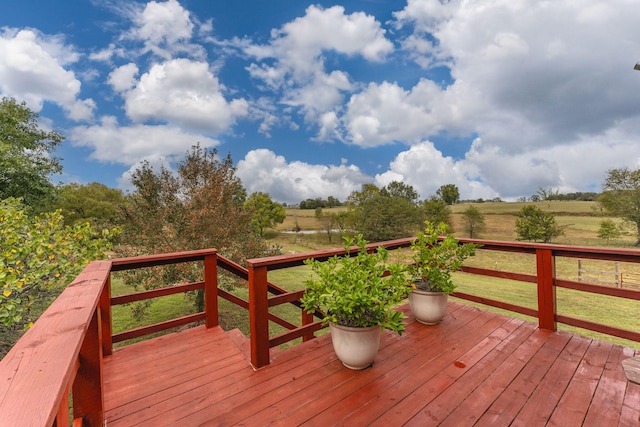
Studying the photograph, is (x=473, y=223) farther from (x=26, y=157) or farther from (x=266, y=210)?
(x=26, y=157)

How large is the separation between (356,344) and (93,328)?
1.76m

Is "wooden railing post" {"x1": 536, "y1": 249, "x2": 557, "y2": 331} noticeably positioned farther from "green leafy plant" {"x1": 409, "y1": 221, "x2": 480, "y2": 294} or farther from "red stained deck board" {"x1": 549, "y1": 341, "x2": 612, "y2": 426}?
"green leafy plant" {"x1": 409, "y1": 221, "x2": 480, "y2": 294}

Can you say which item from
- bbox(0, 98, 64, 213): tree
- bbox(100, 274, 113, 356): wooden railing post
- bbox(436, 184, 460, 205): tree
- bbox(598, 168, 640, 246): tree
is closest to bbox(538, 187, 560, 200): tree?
bbox(436, 184, 460, 205): tree

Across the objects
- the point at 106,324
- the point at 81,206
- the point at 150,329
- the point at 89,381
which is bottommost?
the point at 150,329

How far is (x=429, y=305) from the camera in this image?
3119mm

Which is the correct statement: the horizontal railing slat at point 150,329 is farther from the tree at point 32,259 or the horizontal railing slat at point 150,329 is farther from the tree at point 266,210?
the tree at point 266,210

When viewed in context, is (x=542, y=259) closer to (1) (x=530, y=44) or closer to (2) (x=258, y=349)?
(2) (x=258, y=349)

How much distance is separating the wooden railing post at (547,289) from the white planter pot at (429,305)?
989 mm

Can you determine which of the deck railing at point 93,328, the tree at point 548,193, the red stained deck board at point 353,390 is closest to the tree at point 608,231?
the tree at point 548,193

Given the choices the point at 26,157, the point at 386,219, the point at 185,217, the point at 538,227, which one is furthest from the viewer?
the point at 386,219

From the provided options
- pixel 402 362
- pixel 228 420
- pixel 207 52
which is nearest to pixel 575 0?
pixel 402 362

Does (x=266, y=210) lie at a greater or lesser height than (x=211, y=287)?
greater

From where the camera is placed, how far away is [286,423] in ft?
5.74

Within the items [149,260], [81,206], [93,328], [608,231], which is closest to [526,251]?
[93,328]
